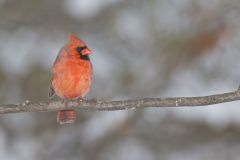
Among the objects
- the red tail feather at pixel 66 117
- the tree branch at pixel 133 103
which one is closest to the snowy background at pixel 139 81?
the red tail feather at pixel 66 117

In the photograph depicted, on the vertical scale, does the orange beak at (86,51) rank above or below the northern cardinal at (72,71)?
above

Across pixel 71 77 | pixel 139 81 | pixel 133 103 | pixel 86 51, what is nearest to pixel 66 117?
pixel 71 77

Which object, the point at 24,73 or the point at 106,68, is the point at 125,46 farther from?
the point at 24,73

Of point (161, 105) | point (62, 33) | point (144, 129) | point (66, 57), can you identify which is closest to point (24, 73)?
point (62, 33)

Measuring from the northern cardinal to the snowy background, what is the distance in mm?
2968

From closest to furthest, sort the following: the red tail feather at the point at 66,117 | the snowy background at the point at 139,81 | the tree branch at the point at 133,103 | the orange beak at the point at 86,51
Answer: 1. the tree branch at the point at 133,103
2. the orange beak at the point at 86,51
3. the red tail feather at the point at 66,117
4. the snowy background at the point at 139,81

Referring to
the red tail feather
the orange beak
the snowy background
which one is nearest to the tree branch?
the orange beak

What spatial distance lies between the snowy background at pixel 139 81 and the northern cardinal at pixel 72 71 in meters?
2.97

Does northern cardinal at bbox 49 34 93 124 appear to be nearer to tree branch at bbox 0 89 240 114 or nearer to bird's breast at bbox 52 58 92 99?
bird's breast at bbox 52 58 92 99

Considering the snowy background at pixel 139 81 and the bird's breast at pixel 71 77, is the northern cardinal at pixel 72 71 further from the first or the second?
the snowy background at pixel 139 81

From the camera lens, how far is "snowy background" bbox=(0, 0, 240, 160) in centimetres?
869

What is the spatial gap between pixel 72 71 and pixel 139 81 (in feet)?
10.6

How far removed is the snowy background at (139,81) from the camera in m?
8.69

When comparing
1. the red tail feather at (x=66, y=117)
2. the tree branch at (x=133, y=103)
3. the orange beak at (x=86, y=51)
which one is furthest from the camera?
the red tail feather at (x=66, y=117)
